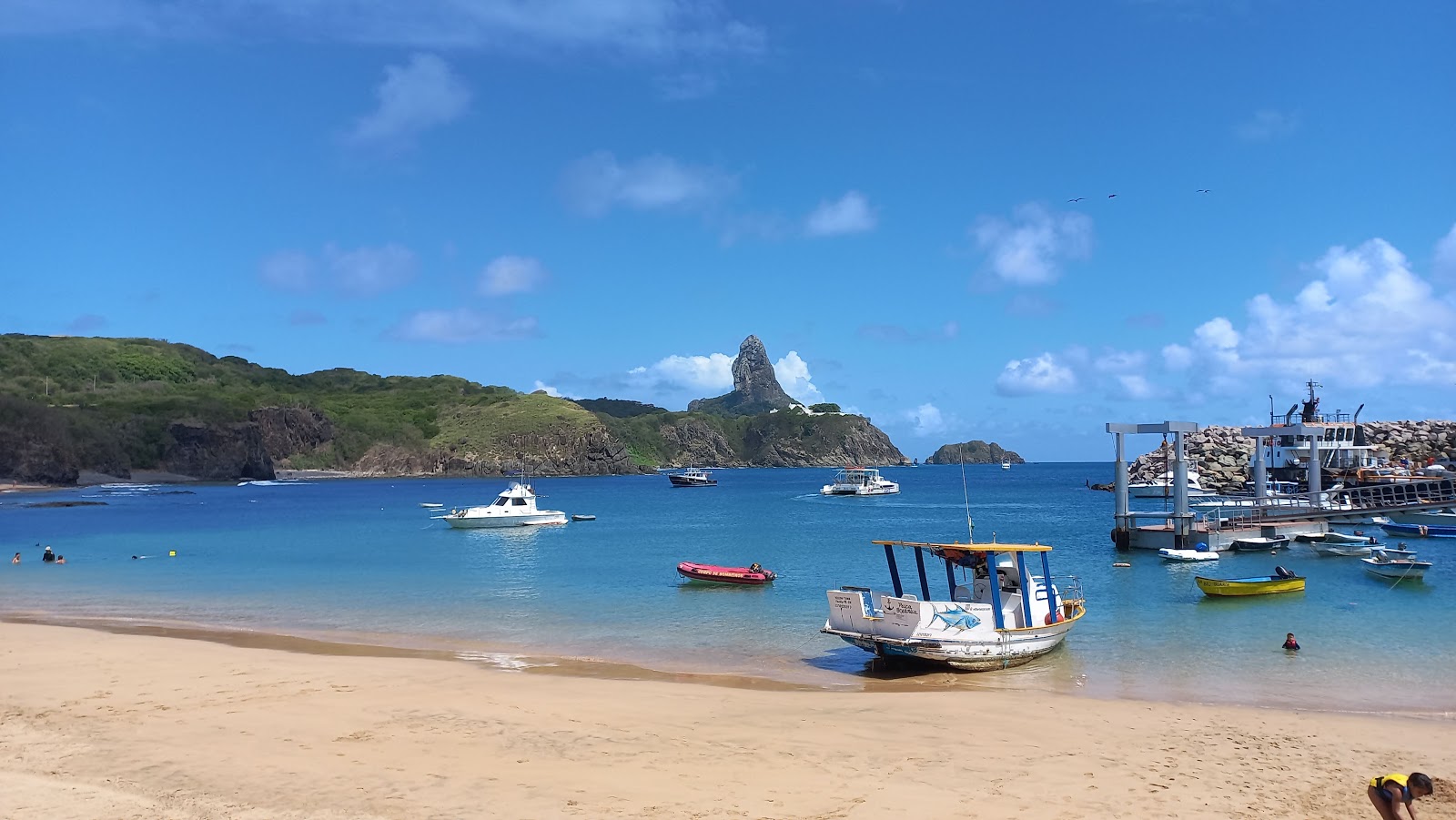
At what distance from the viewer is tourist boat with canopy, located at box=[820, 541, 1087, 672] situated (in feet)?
69.6

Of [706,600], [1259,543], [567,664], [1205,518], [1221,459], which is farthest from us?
[1221,459]

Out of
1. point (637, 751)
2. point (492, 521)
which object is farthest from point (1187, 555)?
point (492, 521)

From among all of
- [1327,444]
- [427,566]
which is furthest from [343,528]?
[1327,444]

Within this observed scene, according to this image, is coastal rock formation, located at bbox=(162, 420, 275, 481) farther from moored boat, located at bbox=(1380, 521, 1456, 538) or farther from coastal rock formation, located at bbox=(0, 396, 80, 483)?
moored boat, located at bbox=(1380, 521, 1456, 538)

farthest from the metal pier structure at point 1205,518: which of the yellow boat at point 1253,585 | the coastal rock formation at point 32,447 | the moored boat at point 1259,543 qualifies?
the coastal rock formation at point 32,447

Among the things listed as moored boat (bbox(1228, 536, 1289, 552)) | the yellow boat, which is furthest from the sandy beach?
moored boat (bbox(1228, 536, 1289, 552))

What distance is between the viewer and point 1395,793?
363 inches

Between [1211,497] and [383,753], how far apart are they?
3069 inches

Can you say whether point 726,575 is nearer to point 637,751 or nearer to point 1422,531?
point 637,751

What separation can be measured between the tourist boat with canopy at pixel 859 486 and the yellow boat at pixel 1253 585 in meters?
91.8

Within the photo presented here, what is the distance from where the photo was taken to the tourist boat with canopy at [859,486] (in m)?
126

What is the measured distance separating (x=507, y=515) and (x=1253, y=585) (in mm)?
49657

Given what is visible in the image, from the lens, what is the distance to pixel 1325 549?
45.6m

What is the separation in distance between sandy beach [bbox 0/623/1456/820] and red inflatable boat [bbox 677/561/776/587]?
55.2ft
